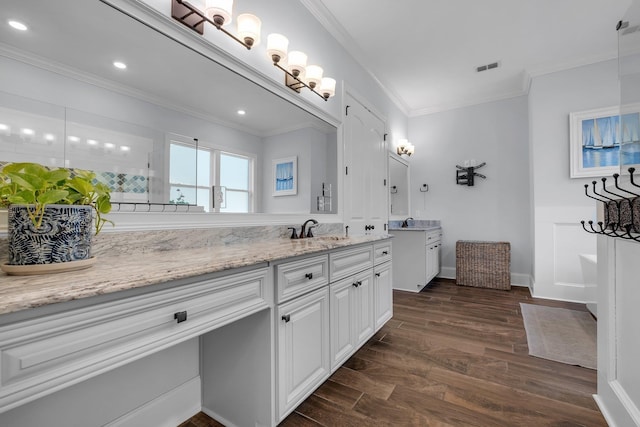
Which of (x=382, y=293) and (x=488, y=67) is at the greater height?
(x=488, y=67)

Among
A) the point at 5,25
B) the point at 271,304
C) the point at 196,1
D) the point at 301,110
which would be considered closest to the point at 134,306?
the point at 271,304

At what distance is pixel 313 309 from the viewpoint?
5.11 ft

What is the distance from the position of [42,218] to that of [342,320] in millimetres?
1505

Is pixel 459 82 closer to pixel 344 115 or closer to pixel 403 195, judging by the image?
pixel 403 195

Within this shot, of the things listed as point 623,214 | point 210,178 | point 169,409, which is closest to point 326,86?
point 210,178

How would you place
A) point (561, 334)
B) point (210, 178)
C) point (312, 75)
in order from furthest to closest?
point (561, 334)
point (312, 75)
point (210, 178)

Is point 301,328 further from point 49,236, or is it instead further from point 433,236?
point 433,236

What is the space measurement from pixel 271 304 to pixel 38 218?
842 millimetres

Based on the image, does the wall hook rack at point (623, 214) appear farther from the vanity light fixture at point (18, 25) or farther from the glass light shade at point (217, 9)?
the vanity light fixture at point (18, 25)

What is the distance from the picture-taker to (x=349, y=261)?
6.22ft

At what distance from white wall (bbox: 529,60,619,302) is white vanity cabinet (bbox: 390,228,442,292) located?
1270mm

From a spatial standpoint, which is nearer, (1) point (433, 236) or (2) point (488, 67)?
(2) point (488, 67)

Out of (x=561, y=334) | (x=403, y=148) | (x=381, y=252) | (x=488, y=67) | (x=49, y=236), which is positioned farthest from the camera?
(x=403, y=148)

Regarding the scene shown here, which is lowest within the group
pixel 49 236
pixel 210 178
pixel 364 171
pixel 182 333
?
pixel 182 333
